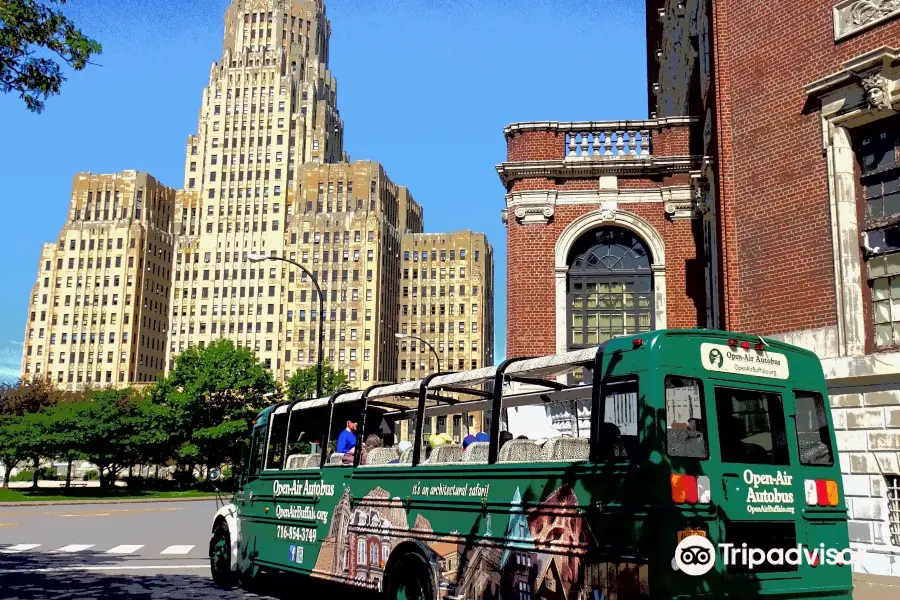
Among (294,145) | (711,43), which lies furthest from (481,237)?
(711,43)

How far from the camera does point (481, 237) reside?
14938cm

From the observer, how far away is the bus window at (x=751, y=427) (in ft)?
22.9

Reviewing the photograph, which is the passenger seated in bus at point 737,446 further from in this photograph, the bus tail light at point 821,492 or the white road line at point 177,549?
the white road line at point 177,549

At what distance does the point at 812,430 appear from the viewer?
7.59m

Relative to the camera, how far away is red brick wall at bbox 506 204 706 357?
21.5 m

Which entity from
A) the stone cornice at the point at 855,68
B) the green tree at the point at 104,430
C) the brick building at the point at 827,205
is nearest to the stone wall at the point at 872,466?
the brick building at the point at 827,205

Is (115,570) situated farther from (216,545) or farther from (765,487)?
(765,487)

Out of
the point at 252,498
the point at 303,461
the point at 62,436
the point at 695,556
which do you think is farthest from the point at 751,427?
the point at 62,436

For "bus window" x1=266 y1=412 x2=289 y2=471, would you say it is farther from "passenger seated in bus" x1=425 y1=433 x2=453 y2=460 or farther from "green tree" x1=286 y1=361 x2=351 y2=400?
"green tree" x1=286 y1=361 x2=351 y2=400

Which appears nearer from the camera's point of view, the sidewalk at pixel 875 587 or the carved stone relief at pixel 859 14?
the sidewalk at pixel 875 587

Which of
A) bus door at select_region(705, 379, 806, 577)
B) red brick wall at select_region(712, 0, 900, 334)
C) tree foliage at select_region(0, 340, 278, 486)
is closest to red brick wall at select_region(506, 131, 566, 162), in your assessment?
red brick wall at select_region(712, 0, 900, 334)

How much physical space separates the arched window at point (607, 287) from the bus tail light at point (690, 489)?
15.0 metres

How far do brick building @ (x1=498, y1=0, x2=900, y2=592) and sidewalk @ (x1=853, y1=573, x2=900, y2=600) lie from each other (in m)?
0.19

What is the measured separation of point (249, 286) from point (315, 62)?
40.5 m
